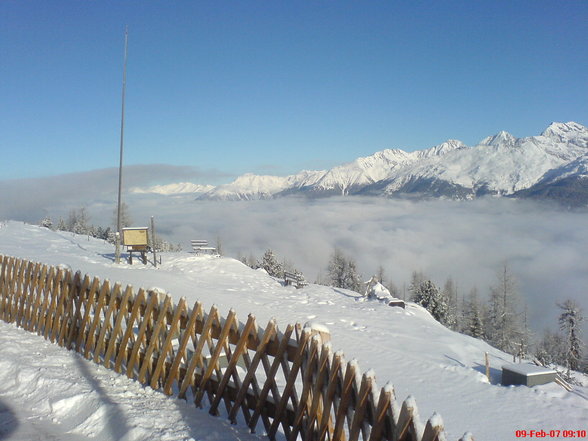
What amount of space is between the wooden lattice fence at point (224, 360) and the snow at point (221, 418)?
8.8 inches

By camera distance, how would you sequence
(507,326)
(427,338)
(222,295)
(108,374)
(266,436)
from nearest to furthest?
(266,436) → (108,374) → (427,338) → (222,295) → (507,326)

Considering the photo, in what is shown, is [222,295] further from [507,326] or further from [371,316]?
[507,326]

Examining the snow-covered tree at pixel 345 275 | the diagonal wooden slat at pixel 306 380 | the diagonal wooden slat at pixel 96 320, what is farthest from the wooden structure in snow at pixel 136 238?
the snow-covered tree at pixel 345 275

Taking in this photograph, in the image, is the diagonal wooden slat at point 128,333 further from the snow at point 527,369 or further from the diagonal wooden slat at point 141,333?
the snow at point 527,369

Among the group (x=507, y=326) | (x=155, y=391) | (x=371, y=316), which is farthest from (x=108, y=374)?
(x=507, y=326)

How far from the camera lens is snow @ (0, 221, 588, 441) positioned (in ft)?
15.4

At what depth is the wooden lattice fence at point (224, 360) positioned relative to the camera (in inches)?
142

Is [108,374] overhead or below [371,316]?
overhead

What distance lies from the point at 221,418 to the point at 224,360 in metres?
0.76

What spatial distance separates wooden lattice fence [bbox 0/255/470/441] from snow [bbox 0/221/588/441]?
223 millimetres

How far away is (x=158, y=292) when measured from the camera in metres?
5.98

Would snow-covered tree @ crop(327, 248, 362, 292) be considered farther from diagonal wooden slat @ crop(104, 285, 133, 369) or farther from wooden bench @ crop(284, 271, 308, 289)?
diagonal wooden slat @ crop(104, 285, 133, 369)

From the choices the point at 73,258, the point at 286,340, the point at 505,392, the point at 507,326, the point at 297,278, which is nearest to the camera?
the point at 286,340

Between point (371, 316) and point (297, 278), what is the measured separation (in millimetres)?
6986
